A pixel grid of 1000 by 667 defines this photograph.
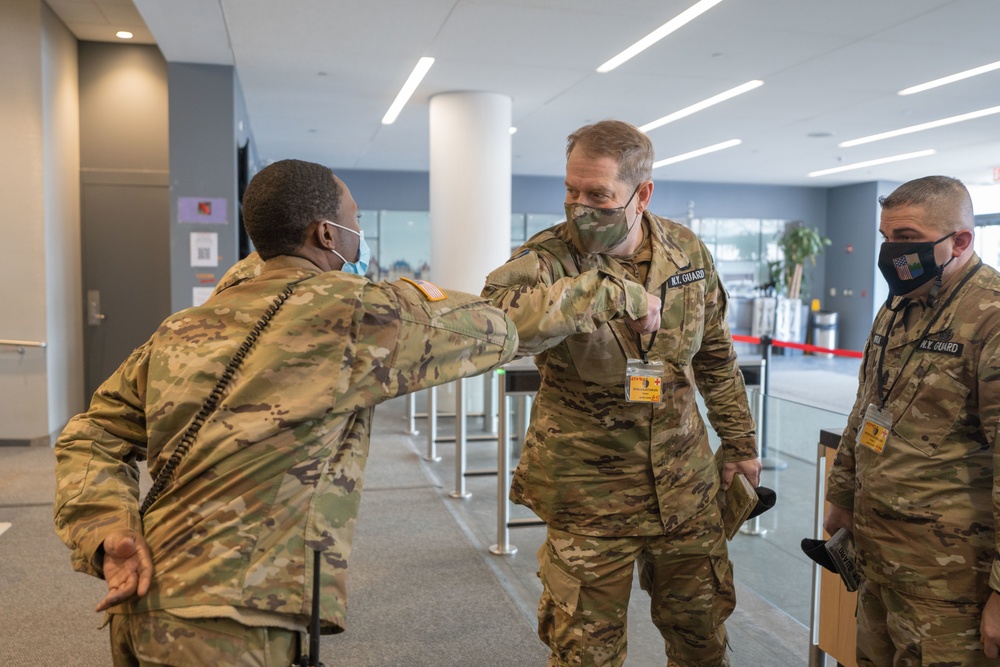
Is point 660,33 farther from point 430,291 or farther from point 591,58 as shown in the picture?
point 430,291

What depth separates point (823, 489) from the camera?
2703 millimetres

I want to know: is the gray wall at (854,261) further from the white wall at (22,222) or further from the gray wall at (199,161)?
the white wall at (22,222)

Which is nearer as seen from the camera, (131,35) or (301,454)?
(301,454)

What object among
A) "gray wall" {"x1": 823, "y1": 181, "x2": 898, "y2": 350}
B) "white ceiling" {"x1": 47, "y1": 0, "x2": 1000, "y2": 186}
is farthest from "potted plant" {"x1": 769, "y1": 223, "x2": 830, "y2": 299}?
"white ceiling" {"x1": 47, "y1": 0, "x2": 1000, "y2": 186}

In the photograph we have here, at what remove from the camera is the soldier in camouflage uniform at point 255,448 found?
44.7 inches

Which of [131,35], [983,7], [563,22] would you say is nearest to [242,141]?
[131,35]

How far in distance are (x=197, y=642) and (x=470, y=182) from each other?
715 cm

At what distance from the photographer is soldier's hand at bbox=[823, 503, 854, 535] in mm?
2033

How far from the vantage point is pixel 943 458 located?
171 centimetres

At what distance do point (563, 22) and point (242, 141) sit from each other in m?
3.62

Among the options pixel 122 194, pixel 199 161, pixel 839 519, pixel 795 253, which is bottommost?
pixel 839 519

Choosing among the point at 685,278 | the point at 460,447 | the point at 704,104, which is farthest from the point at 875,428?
the point at 704,104

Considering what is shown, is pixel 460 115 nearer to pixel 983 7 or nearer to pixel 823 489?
pixel 983 7

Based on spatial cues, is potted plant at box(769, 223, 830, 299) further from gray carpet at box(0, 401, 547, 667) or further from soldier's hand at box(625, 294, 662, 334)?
soldier's hand at box(625, 294, 662, 334)
